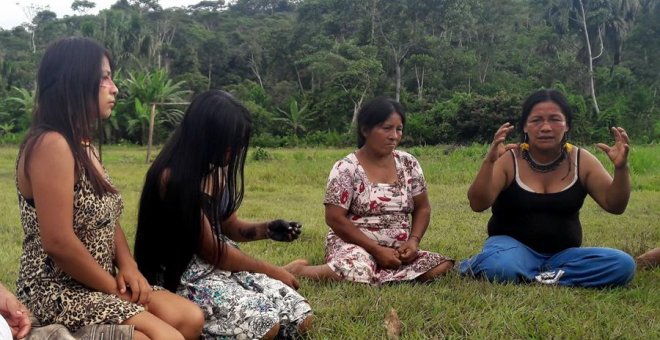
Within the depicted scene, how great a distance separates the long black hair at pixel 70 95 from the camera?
7.21ft

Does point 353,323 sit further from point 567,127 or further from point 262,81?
point 262,81

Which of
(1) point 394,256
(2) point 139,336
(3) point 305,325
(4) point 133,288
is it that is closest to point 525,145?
(1) point 394,256

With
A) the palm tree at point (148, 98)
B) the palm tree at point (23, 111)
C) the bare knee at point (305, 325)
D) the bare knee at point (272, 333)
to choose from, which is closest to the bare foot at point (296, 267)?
the bare knee at point (305, 325)

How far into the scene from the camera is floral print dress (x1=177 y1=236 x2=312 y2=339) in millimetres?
2586

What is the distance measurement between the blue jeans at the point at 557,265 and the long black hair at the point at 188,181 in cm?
154

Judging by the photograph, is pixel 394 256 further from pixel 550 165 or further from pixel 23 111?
pixel 23 111

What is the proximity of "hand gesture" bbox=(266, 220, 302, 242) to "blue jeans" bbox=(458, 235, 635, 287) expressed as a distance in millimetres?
1145

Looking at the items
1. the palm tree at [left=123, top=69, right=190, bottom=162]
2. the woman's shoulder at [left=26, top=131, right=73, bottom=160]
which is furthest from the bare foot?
the palm tree at [left=123, top=69, right=190, bottom=162]

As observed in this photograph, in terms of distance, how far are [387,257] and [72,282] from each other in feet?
5.89

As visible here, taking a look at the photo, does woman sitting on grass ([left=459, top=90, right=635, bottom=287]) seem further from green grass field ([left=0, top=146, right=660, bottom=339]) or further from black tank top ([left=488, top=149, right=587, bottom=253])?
green grass field ([left=0, top=146, right=660, bottom=339])

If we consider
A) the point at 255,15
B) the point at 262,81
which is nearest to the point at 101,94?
the point at 262,81

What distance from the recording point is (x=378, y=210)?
12.5 ft

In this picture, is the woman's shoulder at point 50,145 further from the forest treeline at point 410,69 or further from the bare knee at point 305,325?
the forest treeline at point 410,69

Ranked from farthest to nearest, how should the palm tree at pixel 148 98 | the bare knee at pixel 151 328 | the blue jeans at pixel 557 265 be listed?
1. the palm tree at pixel 148 98
2. the blue jeans at pixel 557 265
3. the bare knee at pixel 151 328
